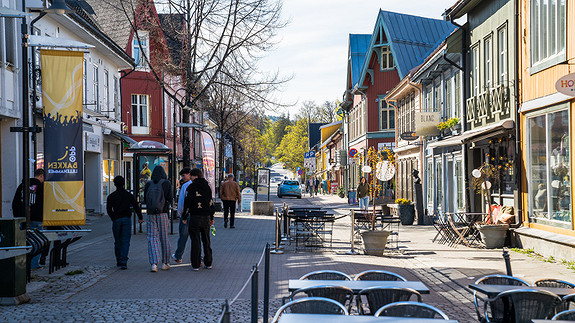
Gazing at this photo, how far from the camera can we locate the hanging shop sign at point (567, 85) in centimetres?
1094

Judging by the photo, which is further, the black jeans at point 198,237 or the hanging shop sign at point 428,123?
the hanging shop sign at point 428,123

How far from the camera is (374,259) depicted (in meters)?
14.4

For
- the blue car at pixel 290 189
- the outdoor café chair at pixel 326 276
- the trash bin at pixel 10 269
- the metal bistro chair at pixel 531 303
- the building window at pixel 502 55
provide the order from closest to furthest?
the metal bistro chair at pixel 531 303, the outdoor café chair at pixel 326 276, the trash bin at pixel 10 269, the building window at pixel 502 55, the blue car at pixel 290 189

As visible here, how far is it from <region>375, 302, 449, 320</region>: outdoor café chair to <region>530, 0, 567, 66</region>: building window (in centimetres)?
973

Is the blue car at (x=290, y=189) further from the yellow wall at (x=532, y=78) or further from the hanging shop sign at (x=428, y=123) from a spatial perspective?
the yellow wall at (x=532, y=78)

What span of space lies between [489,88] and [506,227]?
408cm

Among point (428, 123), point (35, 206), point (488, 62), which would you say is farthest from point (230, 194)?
point (35, 206)

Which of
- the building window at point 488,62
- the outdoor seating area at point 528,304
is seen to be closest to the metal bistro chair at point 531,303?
the outdoor seating area at point 528,304

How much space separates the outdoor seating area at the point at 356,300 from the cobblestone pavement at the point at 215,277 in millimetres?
1680

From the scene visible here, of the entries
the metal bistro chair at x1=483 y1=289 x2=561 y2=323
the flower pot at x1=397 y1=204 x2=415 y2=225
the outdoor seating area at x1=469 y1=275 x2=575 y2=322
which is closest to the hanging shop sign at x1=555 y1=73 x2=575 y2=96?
the outdoor seating area at x1=469 y1=275 x2=575 y2=322

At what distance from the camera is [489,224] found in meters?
16.3

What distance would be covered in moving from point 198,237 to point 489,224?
767cm

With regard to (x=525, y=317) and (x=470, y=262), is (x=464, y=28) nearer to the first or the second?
(x=470, y=262)

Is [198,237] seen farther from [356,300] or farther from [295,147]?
[295,147]
